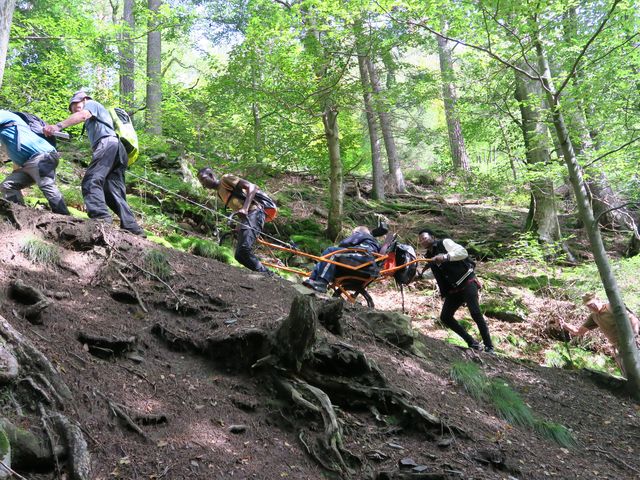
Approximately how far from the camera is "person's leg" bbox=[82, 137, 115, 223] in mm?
5859

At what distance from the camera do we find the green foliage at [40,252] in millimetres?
4418

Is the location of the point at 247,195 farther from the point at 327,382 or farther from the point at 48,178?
the point at 327,382

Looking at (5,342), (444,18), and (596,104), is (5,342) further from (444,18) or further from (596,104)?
(596,104)

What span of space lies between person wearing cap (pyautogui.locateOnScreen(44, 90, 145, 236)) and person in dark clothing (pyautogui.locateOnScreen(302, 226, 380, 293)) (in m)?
2.70

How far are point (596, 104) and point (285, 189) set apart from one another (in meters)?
9.73

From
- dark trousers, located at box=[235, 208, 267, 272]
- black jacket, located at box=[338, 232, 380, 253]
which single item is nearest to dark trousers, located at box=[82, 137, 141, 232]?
dark trousers, located at box=[235, 208, 267, 272]

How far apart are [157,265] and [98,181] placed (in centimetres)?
164

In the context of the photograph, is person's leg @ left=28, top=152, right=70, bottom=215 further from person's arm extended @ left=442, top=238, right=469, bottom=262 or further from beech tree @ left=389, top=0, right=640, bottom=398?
person's arm extended @ left=442, top=238, right=469, bottom=262

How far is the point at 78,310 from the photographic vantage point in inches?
159

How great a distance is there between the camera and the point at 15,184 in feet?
18.7

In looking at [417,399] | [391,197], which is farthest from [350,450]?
[391,197]

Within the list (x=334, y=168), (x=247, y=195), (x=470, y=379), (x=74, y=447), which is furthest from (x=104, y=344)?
Result: (x=334, y=168)

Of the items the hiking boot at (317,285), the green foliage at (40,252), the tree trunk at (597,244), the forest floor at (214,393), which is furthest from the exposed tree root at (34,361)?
the tree trunk at (597,244)

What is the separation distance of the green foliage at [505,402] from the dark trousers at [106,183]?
4528mm
